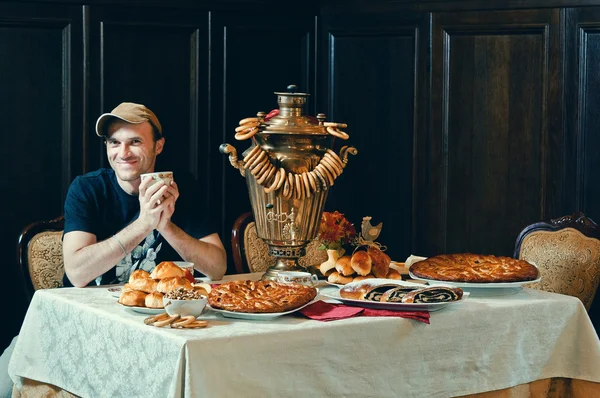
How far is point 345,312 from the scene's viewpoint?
7.82 ft

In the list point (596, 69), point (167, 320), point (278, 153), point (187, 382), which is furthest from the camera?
point (596, 69)

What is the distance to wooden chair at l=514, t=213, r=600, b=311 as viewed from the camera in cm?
340

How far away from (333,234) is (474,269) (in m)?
0.40

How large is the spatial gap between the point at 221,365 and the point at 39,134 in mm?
2384

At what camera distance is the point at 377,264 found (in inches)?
112

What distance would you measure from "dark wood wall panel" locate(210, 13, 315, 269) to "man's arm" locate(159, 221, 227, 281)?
151cm

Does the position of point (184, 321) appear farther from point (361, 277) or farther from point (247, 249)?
point (247, 249)

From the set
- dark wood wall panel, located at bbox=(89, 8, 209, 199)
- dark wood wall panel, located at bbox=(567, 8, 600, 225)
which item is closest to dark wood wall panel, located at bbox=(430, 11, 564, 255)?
dark wood wall panel, located at bbox=(567, 8, 600, 225)

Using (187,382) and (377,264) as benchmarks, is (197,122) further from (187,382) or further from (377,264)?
(187,382)

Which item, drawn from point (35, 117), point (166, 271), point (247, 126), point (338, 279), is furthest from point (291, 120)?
point (35, 117)

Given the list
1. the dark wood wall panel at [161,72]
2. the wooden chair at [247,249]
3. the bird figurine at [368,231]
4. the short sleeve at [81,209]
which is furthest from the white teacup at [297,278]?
the dark wood wall panel at [161,72]

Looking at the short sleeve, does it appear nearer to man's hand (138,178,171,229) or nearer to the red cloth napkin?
man's hand (138,178,171,229)

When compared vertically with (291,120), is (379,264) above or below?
below

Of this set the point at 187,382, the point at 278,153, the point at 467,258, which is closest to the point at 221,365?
the point at 187,382
